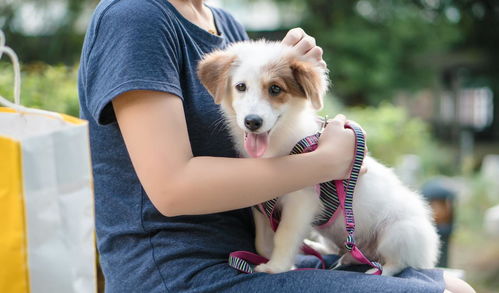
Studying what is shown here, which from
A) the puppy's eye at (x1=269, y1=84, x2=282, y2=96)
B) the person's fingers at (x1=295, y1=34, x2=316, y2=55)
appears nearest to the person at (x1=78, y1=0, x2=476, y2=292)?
the puppy's eye at (x1=269, y1=84, x2=282, y2=96)

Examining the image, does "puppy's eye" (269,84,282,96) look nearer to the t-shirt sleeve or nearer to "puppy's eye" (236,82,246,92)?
"puppy's eye" (236,82,246,92)

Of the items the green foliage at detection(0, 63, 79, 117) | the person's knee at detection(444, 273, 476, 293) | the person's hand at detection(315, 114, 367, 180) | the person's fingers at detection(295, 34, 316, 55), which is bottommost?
the green foliage at detection(0, 63, 79, 117)

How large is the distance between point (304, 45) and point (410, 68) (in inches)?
545

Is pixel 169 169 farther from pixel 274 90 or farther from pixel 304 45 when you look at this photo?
pixel 304 45

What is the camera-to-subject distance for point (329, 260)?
2.11 meters

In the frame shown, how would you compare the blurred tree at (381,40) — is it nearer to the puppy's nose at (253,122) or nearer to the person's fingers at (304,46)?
the person's fingers at (304,46)

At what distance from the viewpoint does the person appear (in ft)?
4.72

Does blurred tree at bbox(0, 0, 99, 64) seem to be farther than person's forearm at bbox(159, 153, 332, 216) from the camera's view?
Yes

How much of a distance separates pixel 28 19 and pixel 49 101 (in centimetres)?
1176

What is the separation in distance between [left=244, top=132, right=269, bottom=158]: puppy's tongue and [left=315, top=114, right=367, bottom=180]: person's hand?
205mm

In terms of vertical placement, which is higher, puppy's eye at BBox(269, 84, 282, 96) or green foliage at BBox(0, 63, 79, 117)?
puppy's eye at BBox(269, 84, 282, 96)

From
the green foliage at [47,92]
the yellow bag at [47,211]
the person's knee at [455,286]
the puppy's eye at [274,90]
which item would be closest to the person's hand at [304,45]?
the puppy's eye at [274,90]

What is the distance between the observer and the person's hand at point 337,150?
1637mm

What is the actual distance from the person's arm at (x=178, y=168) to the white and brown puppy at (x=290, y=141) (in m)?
0.29
